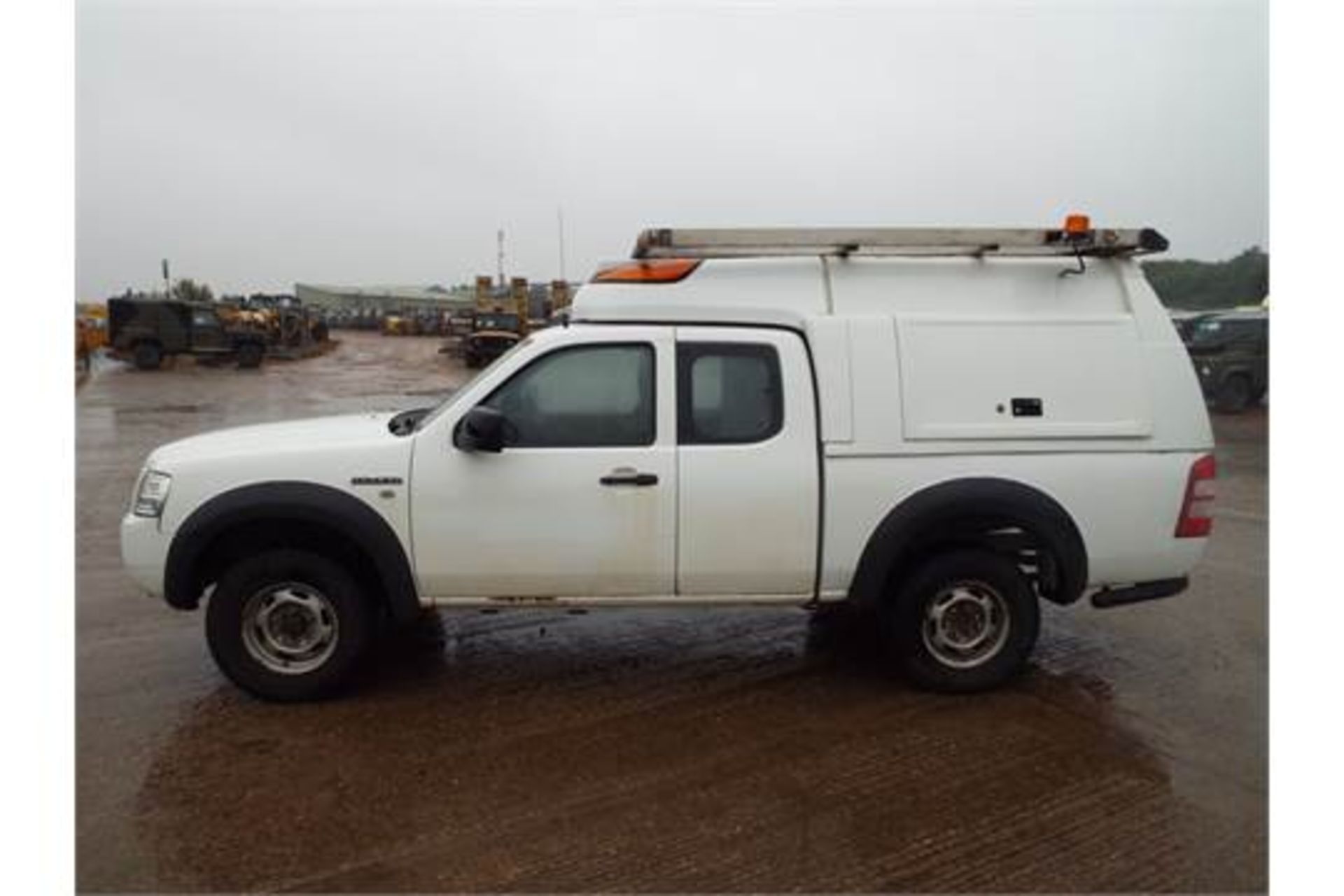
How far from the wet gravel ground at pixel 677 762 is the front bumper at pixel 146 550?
25.3 inches

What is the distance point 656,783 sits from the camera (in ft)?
12.0

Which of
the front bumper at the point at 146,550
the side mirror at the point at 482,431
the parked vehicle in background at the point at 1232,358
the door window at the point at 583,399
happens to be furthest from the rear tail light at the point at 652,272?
the parked vehicle in background at the point at 1232,358

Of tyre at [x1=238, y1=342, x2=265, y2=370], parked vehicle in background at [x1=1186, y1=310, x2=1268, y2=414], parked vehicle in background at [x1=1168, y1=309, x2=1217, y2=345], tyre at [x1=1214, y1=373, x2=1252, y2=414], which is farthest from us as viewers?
tyre at [x1=238, y1=342, x2=265, y2=370]

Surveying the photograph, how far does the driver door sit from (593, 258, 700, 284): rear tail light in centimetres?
41

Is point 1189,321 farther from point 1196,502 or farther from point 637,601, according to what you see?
point 637,601

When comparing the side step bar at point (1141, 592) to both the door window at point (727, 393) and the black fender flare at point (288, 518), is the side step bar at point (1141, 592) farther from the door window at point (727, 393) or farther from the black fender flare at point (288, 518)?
the black fender flare at point (288, 518)

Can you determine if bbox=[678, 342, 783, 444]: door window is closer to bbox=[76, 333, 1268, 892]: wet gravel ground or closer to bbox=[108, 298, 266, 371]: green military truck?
bbox=[76, 333, 1268, 892]: wet gravel ground

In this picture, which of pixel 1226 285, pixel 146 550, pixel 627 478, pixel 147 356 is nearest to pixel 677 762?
pixel 627 478

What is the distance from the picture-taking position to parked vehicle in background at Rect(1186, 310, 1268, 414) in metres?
17.2

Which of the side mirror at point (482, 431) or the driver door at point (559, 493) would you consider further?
the driver door at point (559, 493)

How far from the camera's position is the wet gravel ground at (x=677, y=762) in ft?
10.3

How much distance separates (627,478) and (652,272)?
1053 millimetres

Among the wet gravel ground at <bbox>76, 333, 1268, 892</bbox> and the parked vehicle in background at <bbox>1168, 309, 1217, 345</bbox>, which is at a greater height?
the parked vehicle in background at <bbox>1168, 309, 1217, 345</bbox>

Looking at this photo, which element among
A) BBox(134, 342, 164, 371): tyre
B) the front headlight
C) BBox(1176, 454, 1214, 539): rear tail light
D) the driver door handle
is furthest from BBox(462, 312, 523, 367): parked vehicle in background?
BBox(1176, 454, 1214, 539): rear tail light
